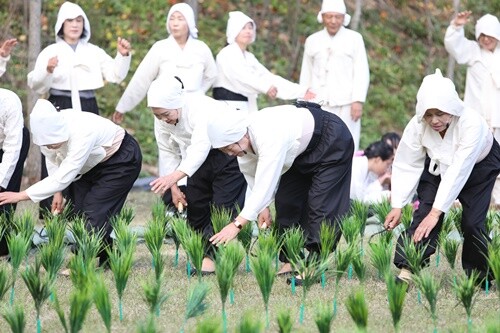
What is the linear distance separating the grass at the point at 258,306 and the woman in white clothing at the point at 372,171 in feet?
7.52

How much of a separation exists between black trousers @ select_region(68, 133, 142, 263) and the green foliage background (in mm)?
5219

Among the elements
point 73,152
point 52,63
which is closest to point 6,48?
point 52,63

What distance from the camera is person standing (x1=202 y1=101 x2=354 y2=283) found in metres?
6.57

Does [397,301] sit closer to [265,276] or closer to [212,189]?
[265,276]

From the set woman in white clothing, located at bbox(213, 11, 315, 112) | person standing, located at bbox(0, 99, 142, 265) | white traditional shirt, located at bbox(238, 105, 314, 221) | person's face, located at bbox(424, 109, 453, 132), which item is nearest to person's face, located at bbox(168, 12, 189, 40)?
woman in white clothing, located at bbox(213, 11, 315, 112)

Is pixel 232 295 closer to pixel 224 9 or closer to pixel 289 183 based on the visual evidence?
pixel 289 183

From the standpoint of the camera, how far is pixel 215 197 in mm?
7758

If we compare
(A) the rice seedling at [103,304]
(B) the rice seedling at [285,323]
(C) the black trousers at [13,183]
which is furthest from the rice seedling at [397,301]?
(C) the black trousers at [13,183]

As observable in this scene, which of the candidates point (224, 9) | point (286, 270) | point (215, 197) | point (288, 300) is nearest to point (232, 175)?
point (215, 197)

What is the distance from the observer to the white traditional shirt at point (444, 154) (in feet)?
21.7

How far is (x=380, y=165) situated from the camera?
1022cm

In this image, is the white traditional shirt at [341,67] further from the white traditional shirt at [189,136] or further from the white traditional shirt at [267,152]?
the white traditional shirt at [267,152]

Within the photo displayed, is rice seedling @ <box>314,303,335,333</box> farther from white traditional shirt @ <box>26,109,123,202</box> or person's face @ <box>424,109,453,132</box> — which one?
white traditional shirt @ <box>26,109,123,202</box>

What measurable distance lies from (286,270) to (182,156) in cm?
109
